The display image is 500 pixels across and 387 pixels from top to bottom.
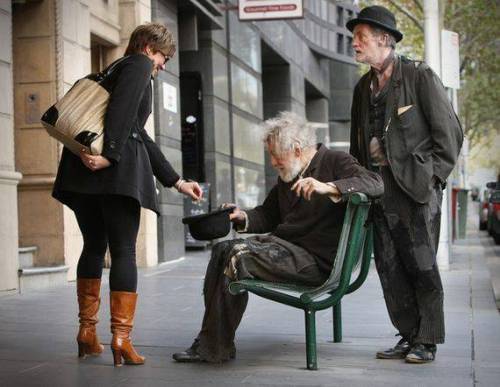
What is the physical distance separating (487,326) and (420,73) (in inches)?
87.9

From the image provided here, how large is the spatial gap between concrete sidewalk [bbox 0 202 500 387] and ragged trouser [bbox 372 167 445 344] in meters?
0.25

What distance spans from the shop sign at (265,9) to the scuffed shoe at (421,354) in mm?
12301

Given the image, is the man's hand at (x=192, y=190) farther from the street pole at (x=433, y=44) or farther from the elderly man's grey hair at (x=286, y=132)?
the street pole at (x=433, y=44)

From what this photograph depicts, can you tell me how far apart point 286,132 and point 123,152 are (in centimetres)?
87

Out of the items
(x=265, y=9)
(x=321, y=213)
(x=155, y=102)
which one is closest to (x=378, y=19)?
(x=321, y=213)

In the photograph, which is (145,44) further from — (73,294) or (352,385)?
(73,294)

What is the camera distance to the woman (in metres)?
4.95

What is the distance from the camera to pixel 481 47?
102 feet

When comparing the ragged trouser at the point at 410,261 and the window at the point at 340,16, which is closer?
the ragged trouser at the point at 410,261

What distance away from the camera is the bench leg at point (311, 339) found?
4.88 metres

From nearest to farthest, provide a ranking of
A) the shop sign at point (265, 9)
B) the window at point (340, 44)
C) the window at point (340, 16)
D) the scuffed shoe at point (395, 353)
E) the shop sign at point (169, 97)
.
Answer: the scuffed shoe at point (395, 353)
the shop sign at point (169, 97)
the shop sign at point (265, 9)
the window at point (340, 44)
the window at point (340, 16)

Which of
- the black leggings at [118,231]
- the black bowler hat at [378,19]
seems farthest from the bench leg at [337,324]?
the black bowler hat at [378,19]

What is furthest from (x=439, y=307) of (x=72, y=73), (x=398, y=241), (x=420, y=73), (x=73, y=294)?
(x=72, y=73)

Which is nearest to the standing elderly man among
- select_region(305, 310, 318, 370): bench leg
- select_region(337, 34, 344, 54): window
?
select_region(305, 310, 318, 370): bench leg
